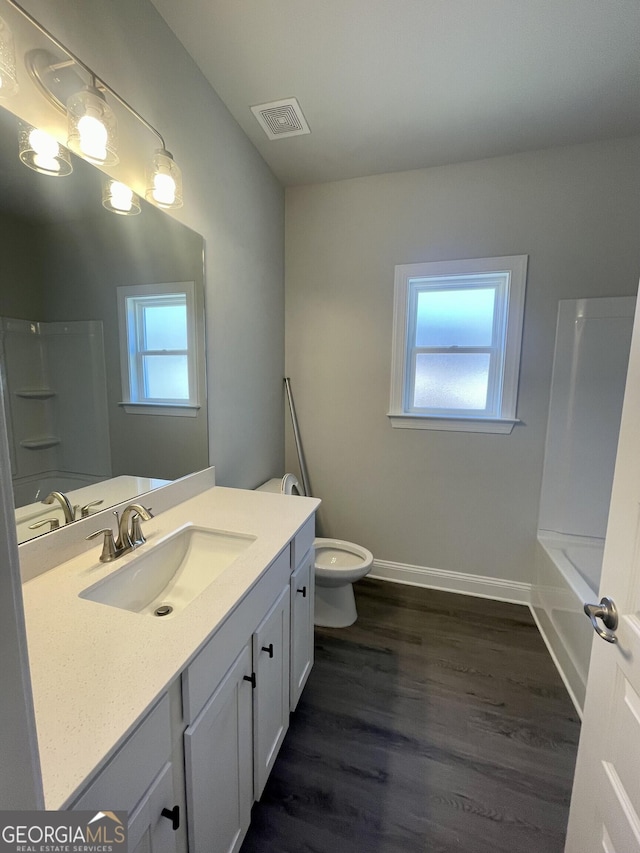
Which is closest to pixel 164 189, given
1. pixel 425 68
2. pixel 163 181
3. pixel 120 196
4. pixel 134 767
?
pixel 163 181

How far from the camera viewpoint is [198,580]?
1277mm

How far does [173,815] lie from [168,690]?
0.82 ft

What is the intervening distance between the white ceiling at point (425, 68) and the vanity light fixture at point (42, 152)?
0.83 metres

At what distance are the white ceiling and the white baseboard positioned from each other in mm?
2589

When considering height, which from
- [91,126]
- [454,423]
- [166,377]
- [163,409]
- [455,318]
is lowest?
[454,423]

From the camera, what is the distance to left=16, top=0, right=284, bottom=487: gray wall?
1.19 m

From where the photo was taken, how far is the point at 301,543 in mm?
1465

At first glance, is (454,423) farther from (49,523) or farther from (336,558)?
(49,523)

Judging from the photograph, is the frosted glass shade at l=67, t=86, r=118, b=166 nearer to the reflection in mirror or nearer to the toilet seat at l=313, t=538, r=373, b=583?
the reflection in mirror

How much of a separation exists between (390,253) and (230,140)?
109 centimetres

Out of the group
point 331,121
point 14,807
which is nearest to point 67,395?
point 14,807

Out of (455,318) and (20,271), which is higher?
(455,318)

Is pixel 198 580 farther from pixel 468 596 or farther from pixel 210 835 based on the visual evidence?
pixel 468 596
